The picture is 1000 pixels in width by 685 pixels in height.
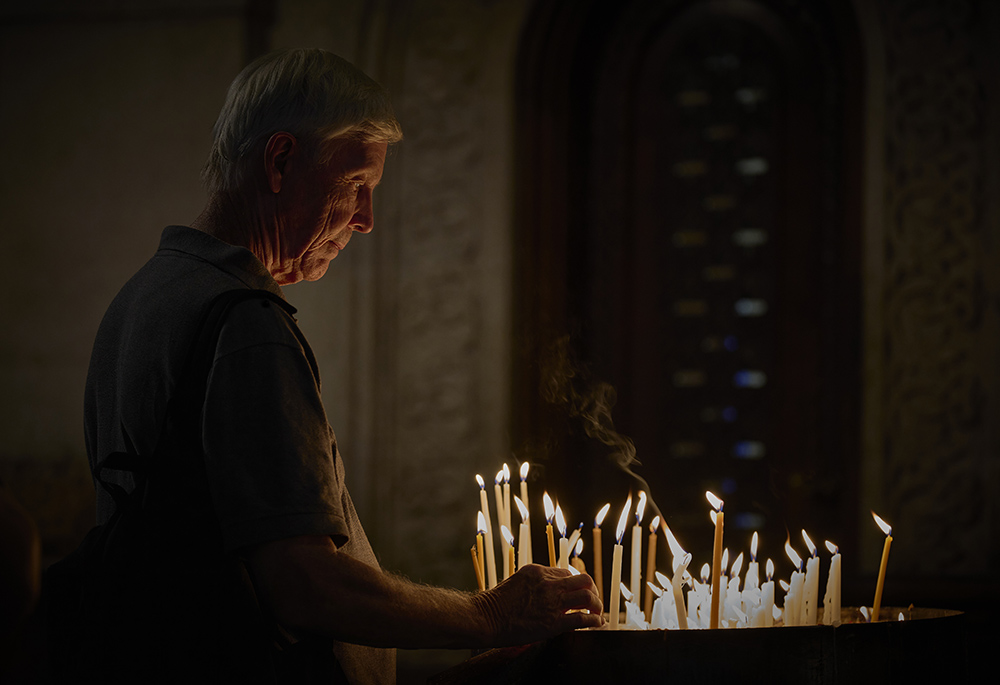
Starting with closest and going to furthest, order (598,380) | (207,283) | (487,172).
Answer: (207,283)
(487,172)
(598,380)

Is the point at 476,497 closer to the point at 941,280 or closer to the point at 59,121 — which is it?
the point at 941,280

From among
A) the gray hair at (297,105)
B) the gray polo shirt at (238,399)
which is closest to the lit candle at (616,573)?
the gray polo shirt at (238,399)

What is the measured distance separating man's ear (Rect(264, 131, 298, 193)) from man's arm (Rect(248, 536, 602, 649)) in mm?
493

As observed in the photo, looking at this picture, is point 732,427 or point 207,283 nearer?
point 207,283

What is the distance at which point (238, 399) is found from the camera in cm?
94

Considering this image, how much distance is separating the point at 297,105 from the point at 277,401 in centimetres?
42

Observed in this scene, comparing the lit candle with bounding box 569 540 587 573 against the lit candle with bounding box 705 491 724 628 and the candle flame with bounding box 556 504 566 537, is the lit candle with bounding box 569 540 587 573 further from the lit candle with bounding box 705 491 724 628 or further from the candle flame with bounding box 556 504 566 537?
the lit candle with bounding box 705 491 724 628

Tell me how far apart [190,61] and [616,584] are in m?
3.33

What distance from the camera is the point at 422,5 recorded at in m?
3.76

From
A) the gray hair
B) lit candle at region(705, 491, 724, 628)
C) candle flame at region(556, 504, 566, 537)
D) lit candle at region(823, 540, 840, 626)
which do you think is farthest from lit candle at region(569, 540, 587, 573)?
the gray hair

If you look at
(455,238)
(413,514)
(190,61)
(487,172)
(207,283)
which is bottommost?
(413,514)

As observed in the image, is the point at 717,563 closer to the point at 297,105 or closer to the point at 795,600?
the point at 795,600

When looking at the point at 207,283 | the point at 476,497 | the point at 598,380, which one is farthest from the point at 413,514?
the point at 207,283

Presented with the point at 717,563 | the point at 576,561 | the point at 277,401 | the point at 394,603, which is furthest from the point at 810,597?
the point at 277,401
